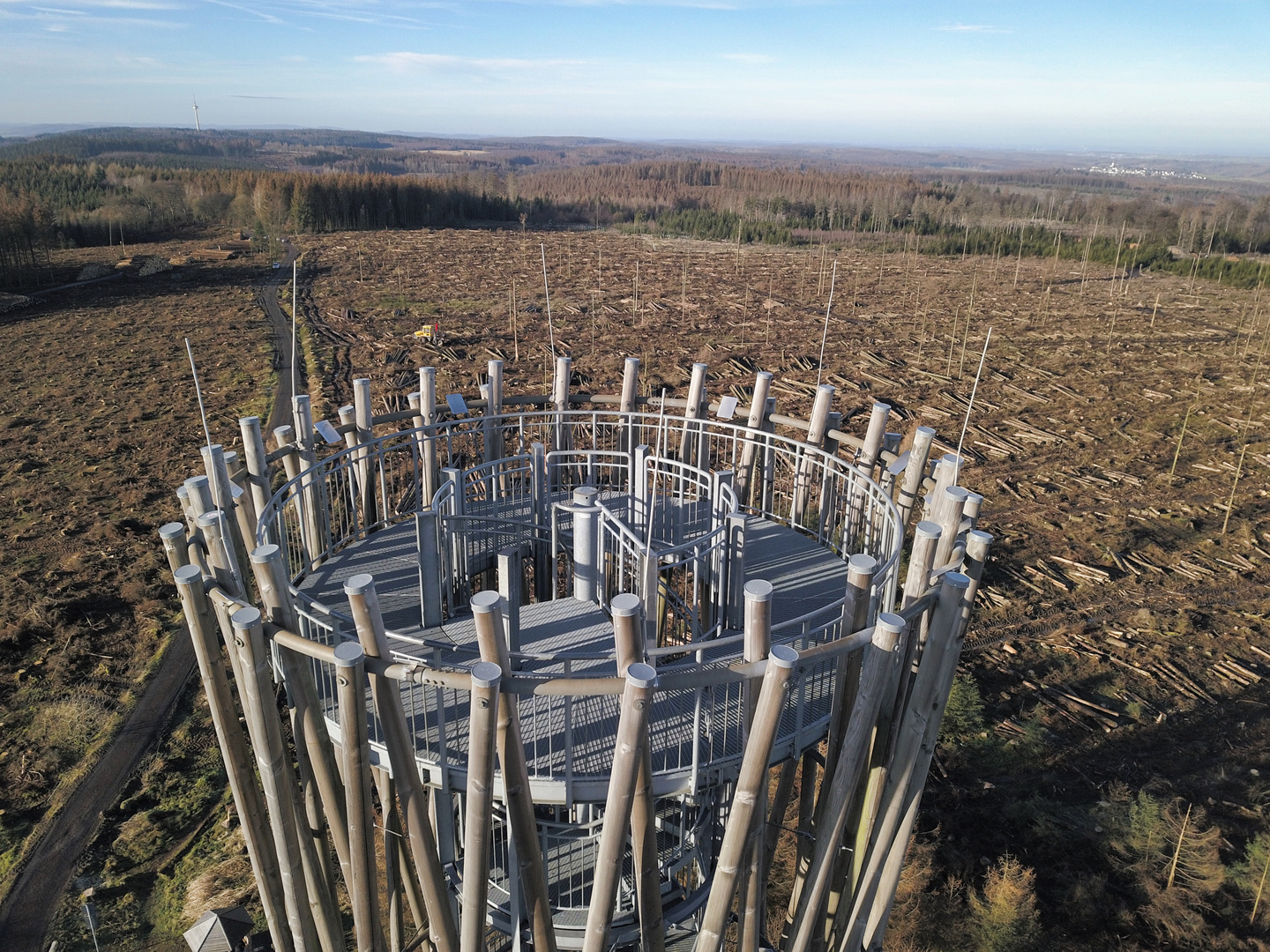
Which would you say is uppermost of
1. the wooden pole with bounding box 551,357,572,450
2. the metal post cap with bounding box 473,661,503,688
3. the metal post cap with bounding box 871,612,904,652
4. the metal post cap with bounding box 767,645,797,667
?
the metal post cap with bounding box 767,645,797,667

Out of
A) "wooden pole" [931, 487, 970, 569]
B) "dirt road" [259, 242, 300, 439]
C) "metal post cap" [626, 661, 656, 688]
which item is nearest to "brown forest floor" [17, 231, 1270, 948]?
"dirt road" [259, 242, 300, 439]

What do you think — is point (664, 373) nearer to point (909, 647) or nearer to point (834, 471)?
point (834, 471)

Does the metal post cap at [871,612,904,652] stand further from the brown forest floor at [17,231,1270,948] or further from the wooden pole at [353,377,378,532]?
the brown forest floor at [17,231,1270,948]

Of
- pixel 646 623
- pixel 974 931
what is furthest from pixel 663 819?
pixel 974 931

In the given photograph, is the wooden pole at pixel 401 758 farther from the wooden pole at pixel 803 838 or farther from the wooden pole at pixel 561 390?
the wooden pole at pixel 561 390

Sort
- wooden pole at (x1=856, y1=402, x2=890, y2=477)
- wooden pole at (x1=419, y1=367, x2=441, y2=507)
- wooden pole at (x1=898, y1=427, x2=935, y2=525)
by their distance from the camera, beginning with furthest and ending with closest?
wooden pole at (x1=419, y1=367, x2=441, y2=507), wooden pole at (x1=856, y1=402, x2=890, y2=477), wooden pole at (x1=898, y1=427, x2=935, y2=525)

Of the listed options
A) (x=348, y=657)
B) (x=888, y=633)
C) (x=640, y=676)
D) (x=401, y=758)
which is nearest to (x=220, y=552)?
(x=348, y=657)

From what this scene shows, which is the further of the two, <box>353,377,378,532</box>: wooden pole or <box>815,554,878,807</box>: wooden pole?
<box>353,377,378,532</box>: wooden pole

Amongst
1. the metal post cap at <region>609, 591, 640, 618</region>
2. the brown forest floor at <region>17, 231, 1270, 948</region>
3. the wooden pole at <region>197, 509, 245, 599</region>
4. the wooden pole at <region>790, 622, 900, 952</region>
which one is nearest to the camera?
the metal post cap at <region>609, 591, 640, 618</region>
